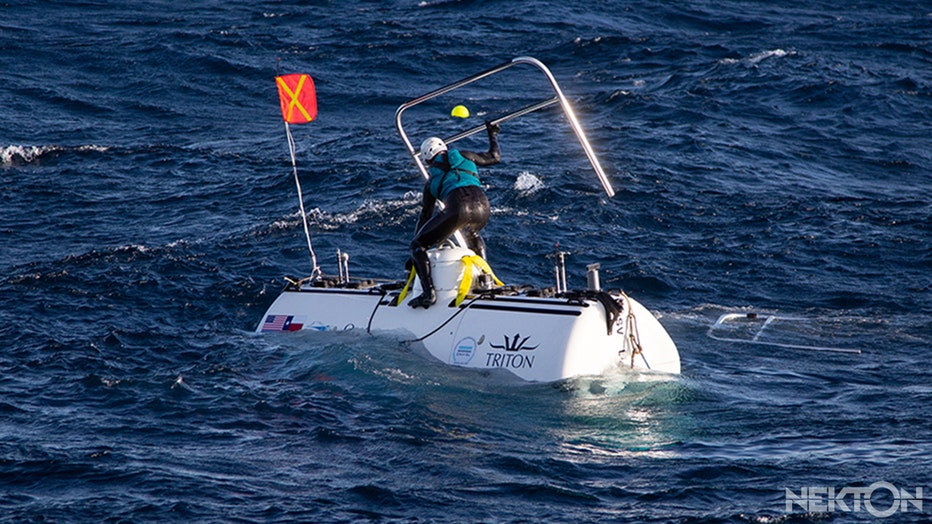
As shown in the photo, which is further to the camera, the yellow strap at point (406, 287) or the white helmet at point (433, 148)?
the yellow strap at point (406, 287)

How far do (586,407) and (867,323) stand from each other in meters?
5.16

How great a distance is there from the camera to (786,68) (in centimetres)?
2730

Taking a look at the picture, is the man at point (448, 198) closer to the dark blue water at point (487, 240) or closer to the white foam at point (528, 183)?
the dark blue water at point (487, 240)

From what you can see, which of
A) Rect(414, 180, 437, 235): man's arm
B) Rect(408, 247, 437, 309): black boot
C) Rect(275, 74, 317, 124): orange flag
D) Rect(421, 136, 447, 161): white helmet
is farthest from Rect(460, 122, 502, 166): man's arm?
Rect(275, 74, 317, 124): orange flag

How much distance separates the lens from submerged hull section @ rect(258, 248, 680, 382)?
1113 centimetres

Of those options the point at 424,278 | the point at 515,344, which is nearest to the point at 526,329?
the point at 515,344

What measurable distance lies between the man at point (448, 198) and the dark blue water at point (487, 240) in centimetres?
95

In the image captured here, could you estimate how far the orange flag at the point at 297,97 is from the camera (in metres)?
14.2

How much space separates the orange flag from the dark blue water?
279cm

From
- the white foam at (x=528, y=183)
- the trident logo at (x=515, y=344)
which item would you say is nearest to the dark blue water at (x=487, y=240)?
the white foam at (x=528, y=183)

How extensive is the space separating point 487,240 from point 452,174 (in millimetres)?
5340

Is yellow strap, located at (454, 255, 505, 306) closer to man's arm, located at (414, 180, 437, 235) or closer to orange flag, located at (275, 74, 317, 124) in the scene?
man's arm, located at (414, 180, 437, 235)

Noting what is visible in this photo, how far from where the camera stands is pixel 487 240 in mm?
17656

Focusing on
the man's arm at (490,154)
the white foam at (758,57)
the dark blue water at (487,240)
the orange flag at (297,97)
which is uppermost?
the orange flag at (297,97)
